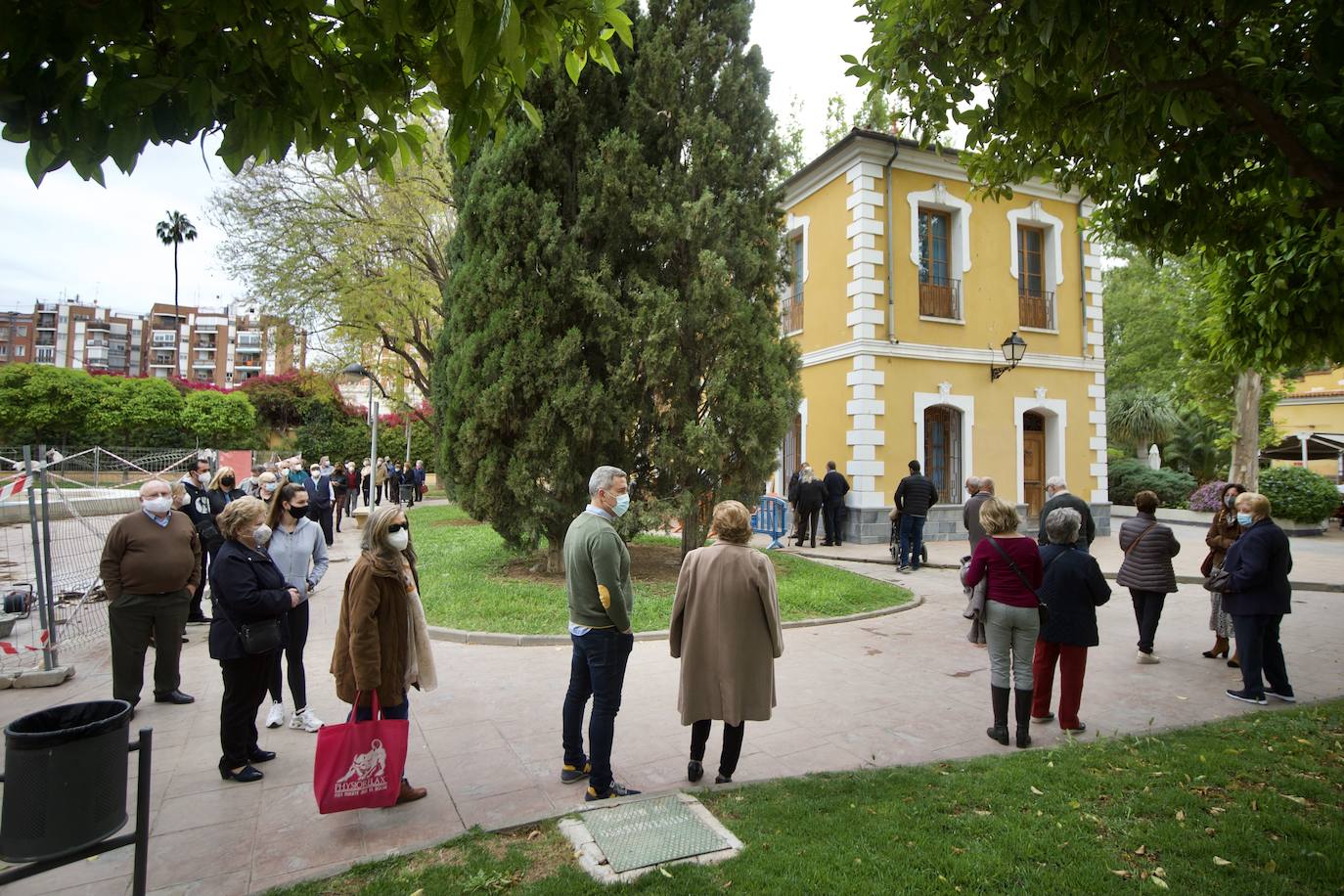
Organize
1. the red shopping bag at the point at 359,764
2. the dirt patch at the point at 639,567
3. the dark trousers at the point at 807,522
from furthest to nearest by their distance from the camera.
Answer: the dark trousers at the point at 807,522
the dirt patch at the point at 639,567
the red shopping bag at the point at 359,764

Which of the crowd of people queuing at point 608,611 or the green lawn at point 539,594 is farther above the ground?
the crowd of people queuing at point 608,611

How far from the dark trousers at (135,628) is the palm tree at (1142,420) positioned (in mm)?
36558

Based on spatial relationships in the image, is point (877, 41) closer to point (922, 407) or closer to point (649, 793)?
point (649, 793)

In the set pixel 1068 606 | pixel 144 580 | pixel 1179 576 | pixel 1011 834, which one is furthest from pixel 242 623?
pixel 1179 576

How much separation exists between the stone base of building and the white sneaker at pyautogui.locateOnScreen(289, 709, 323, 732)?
1259 cm

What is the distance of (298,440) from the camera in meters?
38.0

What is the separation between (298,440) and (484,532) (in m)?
25.9

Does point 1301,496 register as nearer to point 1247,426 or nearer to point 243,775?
point 1247,426

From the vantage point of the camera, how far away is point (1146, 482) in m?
28.8

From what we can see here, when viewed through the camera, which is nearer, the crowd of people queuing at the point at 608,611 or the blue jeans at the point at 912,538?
the crowd of people queuing at the point at 608,611

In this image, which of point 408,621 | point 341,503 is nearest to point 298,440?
point 341,503

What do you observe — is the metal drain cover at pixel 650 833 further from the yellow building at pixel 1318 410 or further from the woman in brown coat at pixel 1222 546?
the yellow building at pixel 1318 410

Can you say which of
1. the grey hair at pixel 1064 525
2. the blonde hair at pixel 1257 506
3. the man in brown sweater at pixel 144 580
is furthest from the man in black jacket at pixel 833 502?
the man in brown sweater at pixel 144 580

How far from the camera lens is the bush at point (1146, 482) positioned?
28.2 m
